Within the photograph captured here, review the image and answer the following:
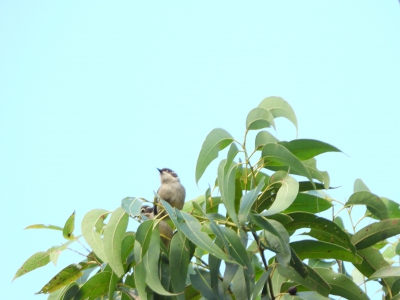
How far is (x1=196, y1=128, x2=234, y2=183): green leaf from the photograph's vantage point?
205cm

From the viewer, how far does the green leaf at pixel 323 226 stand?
6.48 feet

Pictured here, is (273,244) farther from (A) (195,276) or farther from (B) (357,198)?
(B) (357,198)

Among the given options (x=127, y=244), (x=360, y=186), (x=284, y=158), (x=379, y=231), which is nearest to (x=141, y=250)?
(x=127, y=244)

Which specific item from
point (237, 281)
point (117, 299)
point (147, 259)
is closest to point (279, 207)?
point (237, 281)

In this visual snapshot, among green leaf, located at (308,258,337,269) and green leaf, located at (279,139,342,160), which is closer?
green leaf, located at (279,139,342,160)

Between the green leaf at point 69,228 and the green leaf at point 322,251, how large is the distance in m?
0.82

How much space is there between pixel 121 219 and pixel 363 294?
2.96ft

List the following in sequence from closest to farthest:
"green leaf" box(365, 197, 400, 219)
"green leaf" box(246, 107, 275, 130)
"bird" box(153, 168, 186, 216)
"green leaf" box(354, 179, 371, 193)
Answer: "green leaf" box(246, 107, 275, 130), "green leaf" box(354, 179, 371, 193), "green leaf" box(365, 197, 400, 219), "bird" box(153, 168, 186, 216)

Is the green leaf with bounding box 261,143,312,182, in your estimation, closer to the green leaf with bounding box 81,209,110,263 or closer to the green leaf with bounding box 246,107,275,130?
A: the green leaf with bounding box 246,107,275,130

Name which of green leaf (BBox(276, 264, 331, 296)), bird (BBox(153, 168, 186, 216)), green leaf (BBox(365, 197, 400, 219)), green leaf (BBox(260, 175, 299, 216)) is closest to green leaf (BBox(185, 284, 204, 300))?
green leaf (BBox(276, 264, 331, 296))

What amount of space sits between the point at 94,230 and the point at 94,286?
242 mm

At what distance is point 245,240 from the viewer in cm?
184

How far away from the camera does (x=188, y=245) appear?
1.94 m

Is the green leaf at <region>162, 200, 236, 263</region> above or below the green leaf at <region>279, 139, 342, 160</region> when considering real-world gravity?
below
